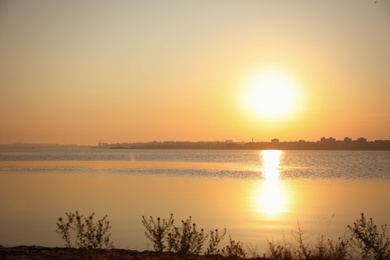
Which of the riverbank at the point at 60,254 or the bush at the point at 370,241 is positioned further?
the riverbank at the point at 60,254

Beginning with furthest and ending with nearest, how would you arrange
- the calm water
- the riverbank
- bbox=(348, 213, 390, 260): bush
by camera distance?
the calm water → the riverbank → bbox=(348, 213, 390, 260): bush

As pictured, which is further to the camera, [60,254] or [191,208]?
[191,208]

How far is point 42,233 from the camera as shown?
64.7ft

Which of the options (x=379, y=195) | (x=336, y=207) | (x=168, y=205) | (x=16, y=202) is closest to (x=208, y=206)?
(x=168, y=205)

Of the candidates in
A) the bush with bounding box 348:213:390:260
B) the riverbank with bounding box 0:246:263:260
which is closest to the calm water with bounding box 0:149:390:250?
the riverbank with bounding box 0:246:263:260

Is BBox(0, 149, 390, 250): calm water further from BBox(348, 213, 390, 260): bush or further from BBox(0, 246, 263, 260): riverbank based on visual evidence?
BBox(348, 213, 390, 260): bush

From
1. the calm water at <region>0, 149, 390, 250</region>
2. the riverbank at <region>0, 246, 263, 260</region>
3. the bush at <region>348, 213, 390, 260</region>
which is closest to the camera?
the bush at <region>348, 213, 390, 260</region>

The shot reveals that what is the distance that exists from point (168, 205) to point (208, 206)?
7.75ft

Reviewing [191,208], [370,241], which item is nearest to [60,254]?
[370,241]

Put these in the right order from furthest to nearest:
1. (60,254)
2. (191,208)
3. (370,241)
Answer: (191,208)
(60,254)
(370,241)

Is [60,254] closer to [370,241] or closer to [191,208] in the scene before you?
[370,241]

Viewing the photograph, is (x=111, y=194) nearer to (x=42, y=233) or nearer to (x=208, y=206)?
(x=208, y=206)

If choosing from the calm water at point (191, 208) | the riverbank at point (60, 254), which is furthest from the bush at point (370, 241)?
the calm water at point (191, 208)

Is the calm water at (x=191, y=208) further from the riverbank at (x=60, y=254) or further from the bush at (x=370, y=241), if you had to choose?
the bush at (x=370, y=241)
